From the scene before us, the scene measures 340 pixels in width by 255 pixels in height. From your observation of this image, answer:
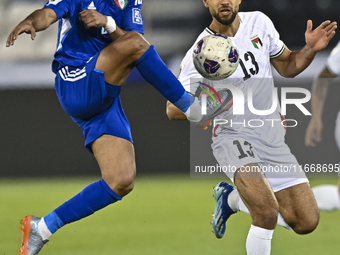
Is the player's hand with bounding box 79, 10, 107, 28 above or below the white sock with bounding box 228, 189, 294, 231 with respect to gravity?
above

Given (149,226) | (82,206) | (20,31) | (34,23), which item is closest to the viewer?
(20,31)

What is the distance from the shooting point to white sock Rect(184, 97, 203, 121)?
3.05 metres

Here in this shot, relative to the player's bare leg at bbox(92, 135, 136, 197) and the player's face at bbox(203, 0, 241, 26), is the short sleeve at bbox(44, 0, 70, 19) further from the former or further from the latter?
the player's face at bbox(203, 0, 241, 26)

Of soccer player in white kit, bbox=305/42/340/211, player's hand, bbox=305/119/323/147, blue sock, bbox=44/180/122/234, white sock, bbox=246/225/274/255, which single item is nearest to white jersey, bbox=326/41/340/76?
soccer player in white kit, bbox=305/42/340/211

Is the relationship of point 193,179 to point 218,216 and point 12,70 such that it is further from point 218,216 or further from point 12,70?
point 218,216

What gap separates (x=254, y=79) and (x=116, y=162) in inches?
46.0

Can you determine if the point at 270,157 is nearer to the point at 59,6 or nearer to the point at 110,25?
the point at 110,25

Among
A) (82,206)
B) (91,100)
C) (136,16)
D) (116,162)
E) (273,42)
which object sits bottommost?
(82,206)

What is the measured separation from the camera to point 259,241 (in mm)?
2979

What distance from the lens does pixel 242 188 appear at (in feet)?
9.82

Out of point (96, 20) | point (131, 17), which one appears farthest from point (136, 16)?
point (96, 20)

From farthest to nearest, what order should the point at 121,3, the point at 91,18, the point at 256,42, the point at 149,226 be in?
the point at 149,226, the point at 256,42, the point at 121,3, the point at 91,18

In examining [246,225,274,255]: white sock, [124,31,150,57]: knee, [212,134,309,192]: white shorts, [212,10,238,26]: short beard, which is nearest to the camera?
[124,31,150,57]: knee

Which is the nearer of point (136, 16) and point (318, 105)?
point (318, 105)
